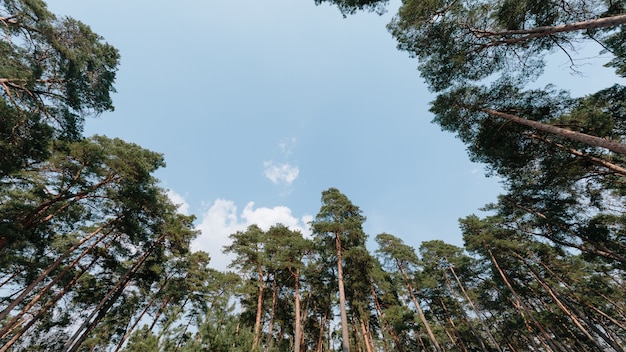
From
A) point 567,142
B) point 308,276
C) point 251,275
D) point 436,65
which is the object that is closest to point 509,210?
point 567,142

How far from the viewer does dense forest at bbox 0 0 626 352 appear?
27.8 feet

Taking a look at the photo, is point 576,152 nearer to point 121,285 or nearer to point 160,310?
point 121,285

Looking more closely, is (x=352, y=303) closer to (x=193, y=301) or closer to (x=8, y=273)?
(x=193, y=301)

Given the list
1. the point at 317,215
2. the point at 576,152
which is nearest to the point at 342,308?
the point at 317,215

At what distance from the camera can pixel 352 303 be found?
18.4 m

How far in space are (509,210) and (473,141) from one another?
8.02 metres

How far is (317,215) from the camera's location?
56.5ft

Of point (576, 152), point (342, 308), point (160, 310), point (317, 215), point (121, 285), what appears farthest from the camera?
point (160, 310)

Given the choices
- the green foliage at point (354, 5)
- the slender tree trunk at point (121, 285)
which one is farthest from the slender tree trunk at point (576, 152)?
the slender tree trunk at point (121, 285)

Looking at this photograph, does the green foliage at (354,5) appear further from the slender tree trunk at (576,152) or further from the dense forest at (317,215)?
the slender tree trunk at (576,152)

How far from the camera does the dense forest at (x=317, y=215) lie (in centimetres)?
848

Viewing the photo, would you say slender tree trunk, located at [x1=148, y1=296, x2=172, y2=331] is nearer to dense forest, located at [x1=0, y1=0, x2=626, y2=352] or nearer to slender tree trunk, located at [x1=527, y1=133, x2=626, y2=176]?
dense forest, located at [x1=0, y1=0, x2=626, y2=352]

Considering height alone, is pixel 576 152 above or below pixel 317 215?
below

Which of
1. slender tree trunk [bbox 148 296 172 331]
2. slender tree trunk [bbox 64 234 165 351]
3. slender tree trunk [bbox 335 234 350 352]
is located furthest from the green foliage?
slender tree trunk [bbox 148 296 172 331]
